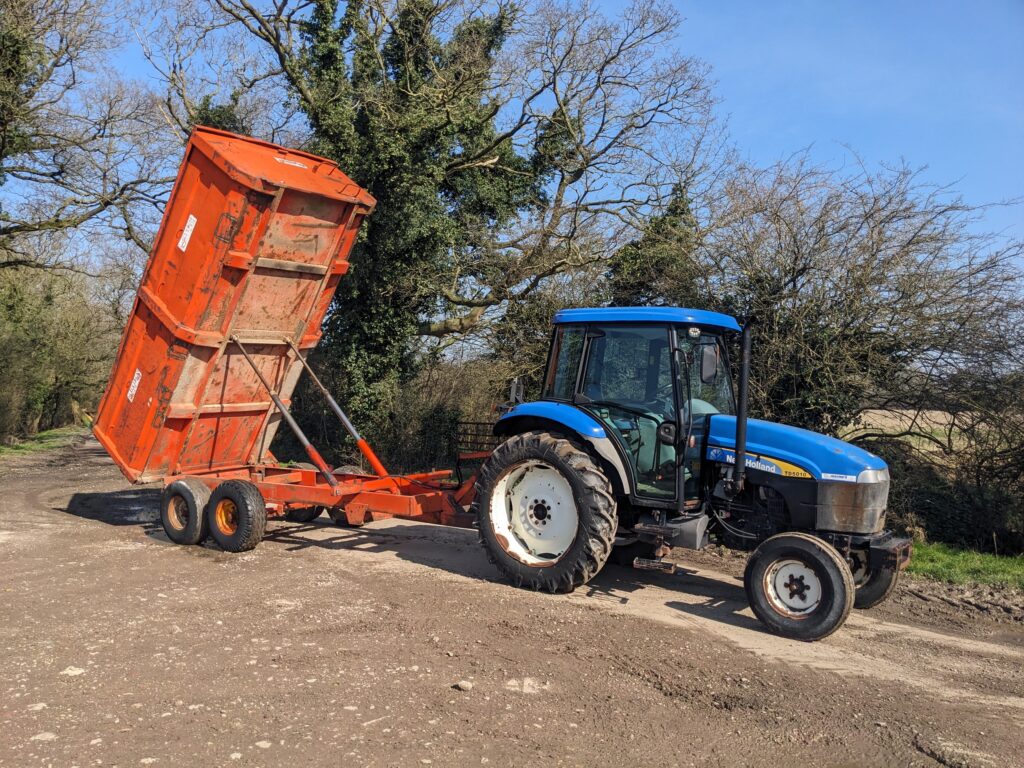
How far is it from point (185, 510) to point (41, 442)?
1609 cm

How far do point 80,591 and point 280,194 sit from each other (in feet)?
12.3

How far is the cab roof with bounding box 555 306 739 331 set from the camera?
20.6 feet

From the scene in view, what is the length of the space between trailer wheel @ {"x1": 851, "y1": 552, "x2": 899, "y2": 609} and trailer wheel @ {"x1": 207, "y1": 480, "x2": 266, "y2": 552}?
5.26 meters

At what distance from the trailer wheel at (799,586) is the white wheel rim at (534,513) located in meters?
1.48

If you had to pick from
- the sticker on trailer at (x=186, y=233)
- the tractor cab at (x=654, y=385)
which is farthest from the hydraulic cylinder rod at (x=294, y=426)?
the tractor cab at (x=654, y=385)

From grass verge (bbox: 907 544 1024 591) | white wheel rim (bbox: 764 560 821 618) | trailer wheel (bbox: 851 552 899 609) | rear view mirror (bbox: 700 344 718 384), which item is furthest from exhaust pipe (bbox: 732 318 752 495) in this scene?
grass verge (bbox: 907 544 1024 591)

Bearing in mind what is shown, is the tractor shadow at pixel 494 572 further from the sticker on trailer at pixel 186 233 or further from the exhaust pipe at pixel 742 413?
the sticker on trailer at pixel 186 233

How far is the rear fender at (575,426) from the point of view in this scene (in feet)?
21.1

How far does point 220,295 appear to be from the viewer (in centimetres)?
771

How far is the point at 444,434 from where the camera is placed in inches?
591

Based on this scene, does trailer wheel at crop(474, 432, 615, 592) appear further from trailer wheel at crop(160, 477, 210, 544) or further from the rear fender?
trailer wheel at crop(160, 477, 210, 544)

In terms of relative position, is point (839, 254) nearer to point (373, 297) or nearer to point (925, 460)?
point (925, 460)

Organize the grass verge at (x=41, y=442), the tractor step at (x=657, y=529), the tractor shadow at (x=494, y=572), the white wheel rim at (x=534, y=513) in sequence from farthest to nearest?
the grass verge at (x=41, y=442), the white wheel rim at (x=534, y=513), the tractor shadow at (x=494, y=572), the tractor step at (x=657, y=529)

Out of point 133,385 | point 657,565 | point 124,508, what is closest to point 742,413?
point 657,565
